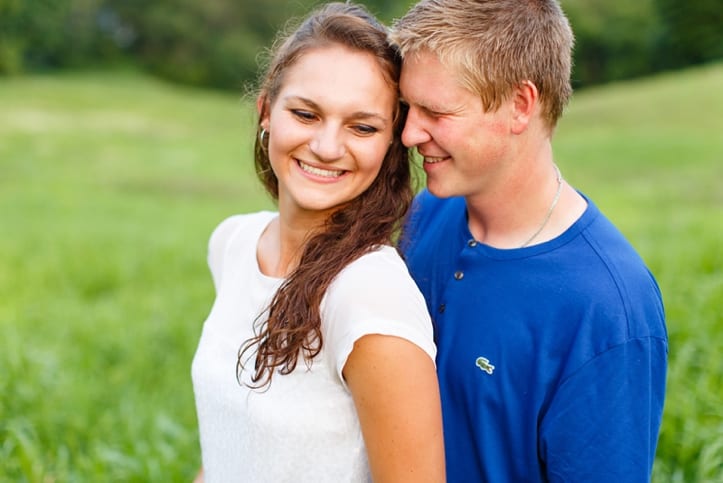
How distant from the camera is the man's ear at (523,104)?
2438mm

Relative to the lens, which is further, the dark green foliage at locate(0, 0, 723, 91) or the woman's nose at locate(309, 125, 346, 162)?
the dark green foliage at locate(0, 0, 723, 91)

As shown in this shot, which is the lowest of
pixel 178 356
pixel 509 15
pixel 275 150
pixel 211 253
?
pixel 178 356

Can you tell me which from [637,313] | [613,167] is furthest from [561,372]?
[613,167]

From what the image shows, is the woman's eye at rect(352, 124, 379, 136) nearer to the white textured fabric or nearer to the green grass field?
the white textured fabric

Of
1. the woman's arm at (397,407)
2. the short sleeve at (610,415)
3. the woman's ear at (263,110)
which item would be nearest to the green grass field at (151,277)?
the woman's ear at (263,110)

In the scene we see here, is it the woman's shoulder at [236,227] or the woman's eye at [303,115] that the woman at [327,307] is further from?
the woman's shoulder at [236,227]

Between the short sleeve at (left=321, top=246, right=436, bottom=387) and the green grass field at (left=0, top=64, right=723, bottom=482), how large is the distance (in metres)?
1.11

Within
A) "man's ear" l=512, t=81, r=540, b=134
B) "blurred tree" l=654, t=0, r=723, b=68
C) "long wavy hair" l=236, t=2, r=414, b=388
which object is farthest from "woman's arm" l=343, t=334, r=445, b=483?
"blurred tree" l=654, t=0, r=723, b=68

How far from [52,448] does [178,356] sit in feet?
5.48

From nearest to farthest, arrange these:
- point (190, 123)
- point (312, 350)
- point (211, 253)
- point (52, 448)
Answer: point (312, 350) → point (211, 253) → point (52, 448) → point (190, 123)

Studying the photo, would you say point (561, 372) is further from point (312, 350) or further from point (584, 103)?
point (584, 103)

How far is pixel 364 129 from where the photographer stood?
2250 millimetres

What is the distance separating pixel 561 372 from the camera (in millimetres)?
2188

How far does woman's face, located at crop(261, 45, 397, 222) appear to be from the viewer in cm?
219
